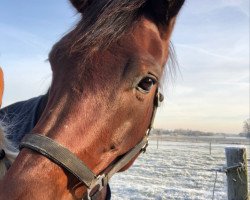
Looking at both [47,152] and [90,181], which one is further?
[90,181]

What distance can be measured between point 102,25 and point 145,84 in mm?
→ 455

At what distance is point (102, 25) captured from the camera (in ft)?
6.39

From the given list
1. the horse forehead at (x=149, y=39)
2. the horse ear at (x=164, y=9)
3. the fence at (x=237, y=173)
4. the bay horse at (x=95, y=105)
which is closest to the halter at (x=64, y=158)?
the bay horse at (x=95, y=105)

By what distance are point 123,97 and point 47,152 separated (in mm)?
514

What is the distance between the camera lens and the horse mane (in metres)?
1.87

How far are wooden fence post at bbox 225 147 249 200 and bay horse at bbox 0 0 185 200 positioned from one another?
77.9 inches

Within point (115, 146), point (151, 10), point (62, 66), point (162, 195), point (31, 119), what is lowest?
point (162, 195)

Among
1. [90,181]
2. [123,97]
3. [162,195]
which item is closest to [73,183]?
[90,181]

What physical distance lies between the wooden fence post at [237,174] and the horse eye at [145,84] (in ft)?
7.39

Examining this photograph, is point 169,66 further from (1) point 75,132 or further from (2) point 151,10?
(1) point 75,132

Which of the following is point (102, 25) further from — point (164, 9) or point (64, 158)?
point (64, 158)

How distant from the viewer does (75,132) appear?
1600mm

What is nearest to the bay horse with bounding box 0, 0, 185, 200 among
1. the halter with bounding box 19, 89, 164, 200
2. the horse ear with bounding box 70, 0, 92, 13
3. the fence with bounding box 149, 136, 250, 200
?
the halter with bounding box 19, 89, 164, 200

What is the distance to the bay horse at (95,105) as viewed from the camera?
4.92 ft
